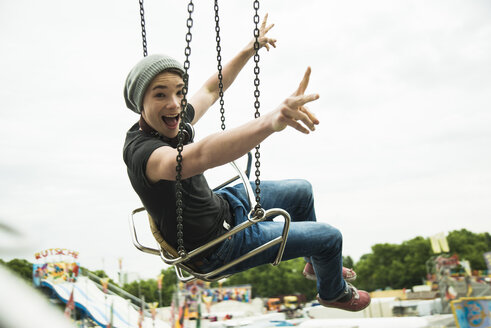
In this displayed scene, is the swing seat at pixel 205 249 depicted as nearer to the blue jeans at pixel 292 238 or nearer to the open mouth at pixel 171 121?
the blue jeans at pixel 292 238

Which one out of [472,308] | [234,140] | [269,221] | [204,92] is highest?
[204,92]

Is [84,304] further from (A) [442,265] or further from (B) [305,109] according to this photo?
(B) [305,109]

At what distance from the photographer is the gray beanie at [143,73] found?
2648mm

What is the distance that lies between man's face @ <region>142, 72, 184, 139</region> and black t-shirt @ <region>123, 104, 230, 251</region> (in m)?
0.10

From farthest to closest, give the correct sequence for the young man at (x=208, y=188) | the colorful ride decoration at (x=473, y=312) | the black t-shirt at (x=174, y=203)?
the colorful ride decoration at (x=473, y=312) < the black t-shirt at (x=174, y=203) < the young man at (x=208, y=188)

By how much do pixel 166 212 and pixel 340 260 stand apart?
129 centimetres

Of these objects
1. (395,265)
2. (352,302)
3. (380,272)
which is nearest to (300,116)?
(352,302)

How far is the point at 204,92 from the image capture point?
356 centimetres

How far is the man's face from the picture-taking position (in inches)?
105

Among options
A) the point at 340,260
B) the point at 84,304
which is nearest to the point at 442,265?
the point at 84,304

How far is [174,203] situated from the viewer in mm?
2604

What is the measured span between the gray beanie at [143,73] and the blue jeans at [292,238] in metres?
0.87

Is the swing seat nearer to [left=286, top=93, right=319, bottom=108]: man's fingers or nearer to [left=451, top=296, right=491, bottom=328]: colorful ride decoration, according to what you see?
[left=286, top=93, right=319, bottom=108]: man's fingers

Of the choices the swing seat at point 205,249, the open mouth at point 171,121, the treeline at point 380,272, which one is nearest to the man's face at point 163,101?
the open mouth at point 171,121
